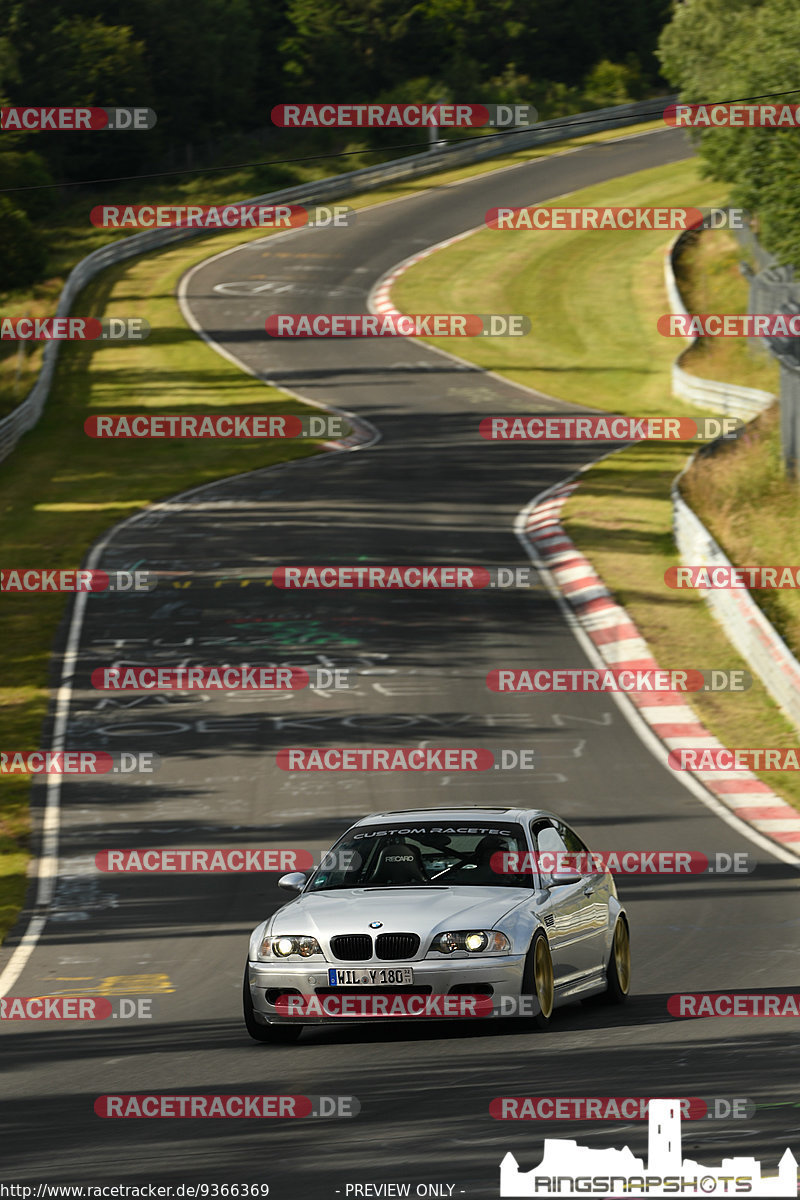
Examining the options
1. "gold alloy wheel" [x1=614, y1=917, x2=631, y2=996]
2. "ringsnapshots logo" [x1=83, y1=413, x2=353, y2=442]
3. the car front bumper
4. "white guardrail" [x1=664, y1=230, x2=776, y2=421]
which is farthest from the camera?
"ringsnapshots logo" [x1=83, y1=413, x2=353, y2=442]

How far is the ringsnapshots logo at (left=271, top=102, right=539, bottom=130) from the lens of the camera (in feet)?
272

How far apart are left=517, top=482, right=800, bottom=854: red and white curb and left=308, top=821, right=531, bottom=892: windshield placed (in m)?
6.52

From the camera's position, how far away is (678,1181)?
6.40 metres

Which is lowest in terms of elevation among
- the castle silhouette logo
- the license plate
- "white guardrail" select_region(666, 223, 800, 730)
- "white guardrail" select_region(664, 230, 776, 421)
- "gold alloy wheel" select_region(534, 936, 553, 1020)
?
"white guardrail" select_region(664, 230, 776, 421)

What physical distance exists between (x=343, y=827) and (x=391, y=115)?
69.7 meters

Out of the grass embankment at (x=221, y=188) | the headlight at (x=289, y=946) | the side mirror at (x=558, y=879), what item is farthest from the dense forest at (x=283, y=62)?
the headlight at (x=289, y=946)

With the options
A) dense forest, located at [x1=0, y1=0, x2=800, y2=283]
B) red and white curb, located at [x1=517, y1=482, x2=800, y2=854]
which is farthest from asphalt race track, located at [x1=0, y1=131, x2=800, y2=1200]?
dense forest, located at [x1=0, y1=0, x2=800, y2=283]

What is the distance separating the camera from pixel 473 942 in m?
9.63

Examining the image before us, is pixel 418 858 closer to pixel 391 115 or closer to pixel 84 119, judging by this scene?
pixel 84 119

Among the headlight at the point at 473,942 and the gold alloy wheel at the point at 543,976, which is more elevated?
the headlight at the point at 473,942

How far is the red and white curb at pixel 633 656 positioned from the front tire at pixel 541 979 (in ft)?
23.0

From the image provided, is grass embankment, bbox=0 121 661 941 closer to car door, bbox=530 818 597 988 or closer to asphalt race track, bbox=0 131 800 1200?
asphalt race track, bbox=0 131 800 1200

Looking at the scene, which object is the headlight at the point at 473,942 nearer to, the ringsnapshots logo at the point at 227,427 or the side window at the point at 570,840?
the side window at the point at 570,840

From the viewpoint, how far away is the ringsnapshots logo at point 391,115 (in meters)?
82.8
